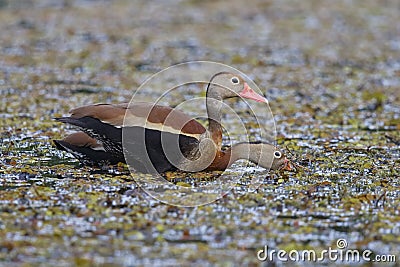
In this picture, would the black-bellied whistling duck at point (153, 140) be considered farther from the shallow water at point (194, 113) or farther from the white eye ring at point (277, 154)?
the shallow water at point (194, 113)

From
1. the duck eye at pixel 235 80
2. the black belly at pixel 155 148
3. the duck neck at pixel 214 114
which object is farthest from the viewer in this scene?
the duck eye at pixel 235 80

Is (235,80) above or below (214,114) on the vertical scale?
above

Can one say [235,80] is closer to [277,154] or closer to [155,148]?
[277,154]

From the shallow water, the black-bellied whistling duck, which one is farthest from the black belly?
the shallow water

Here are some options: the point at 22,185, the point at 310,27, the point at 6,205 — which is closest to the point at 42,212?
the point at 6,205

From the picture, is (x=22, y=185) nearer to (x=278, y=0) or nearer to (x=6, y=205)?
(x=6, y=205)

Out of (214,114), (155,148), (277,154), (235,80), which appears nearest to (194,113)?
(235,80)

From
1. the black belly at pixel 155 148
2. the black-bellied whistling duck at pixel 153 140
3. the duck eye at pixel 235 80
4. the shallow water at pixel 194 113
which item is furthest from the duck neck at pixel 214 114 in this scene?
the shallow water at pixel 194 113

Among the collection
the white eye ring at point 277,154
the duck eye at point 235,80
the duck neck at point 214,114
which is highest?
the duck eye at point 235,80
